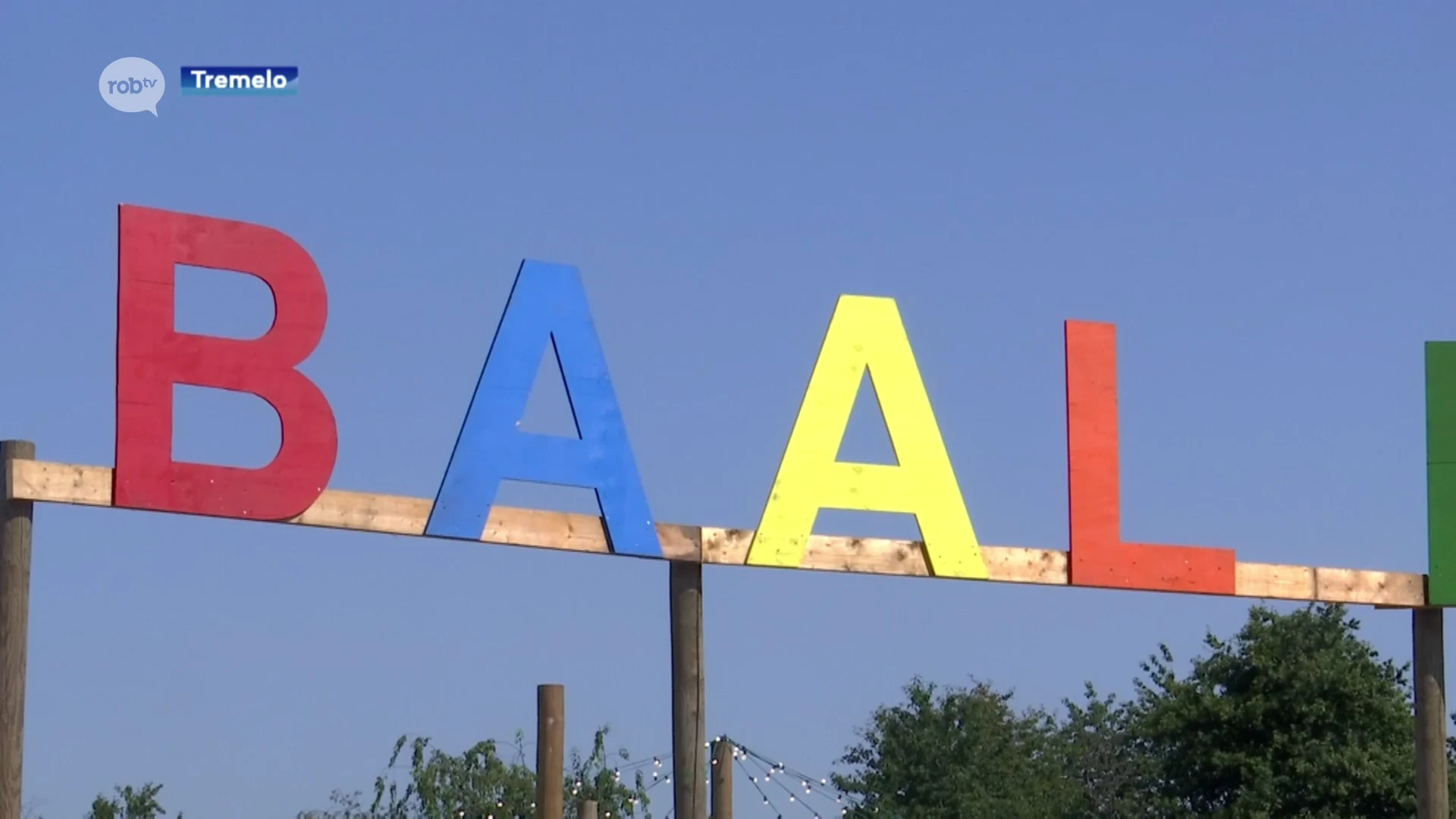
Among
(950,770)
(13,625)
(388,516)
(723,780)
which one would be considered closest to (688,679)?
(388,516)

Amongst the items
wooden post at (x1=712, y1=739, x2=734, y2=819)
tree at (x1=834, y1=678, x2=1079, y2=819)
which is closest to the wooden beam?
wooden post at (x1=712, y1=739, x2=734, y2=819)

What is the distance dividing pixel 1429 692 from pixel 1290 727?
647 inches

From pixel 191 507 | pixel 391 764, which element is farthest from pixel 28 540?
pixel 391 764

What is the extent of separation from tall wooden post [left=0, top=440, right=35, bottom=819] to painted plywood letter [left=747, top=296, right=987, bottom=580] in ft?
15.9

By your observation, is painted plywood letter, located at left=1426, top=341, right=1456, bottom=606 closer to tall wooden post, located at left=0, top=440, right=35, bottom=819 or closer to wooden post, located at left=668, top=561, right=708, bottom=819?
wooden post, located at left=668, top=561, right=708, bottom=819

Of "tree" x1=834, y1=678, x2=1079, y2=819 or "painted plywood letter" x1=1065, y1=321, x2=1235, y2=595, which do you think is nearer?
"painted plywood letter" x1=1065, y1=321, x2=1235, y2=595

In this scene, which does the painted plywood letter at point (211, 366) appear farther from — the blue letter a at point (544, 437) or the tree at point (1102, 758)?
the tree at point (1102, 758)

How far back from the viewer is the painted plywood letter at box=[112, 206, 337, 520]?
13281 mm

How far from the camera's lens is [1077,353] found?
16.5 m

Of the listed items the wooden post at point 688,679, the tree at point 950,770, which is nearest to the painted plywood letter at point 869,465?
the wooden post at point 688,679

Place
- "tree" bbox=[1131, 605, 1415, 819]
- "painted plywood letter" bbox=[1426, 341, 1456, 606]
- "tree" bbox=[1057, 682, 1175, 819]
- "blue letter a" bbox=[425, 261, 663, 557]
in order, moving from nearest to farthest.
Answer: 1. "blue letter a" bbox=[425, 261, 663, 557]
2. "painted plywood letter" bbox=[1426, 341, 1456, 606]
3. "tree" bbox=[1131, 605, 1415, 819]
4. "tree" bbox=[1057, 682, 1175, 819]

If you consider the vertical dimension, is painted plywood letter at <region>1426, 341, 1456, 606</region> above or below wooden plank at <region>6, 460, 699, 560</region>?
above

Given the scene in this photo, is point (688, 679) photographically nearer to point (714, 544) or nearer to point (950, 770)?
point (714, 544)

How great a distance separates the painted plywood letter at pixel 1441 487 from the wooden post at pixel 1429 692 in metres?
0.27
